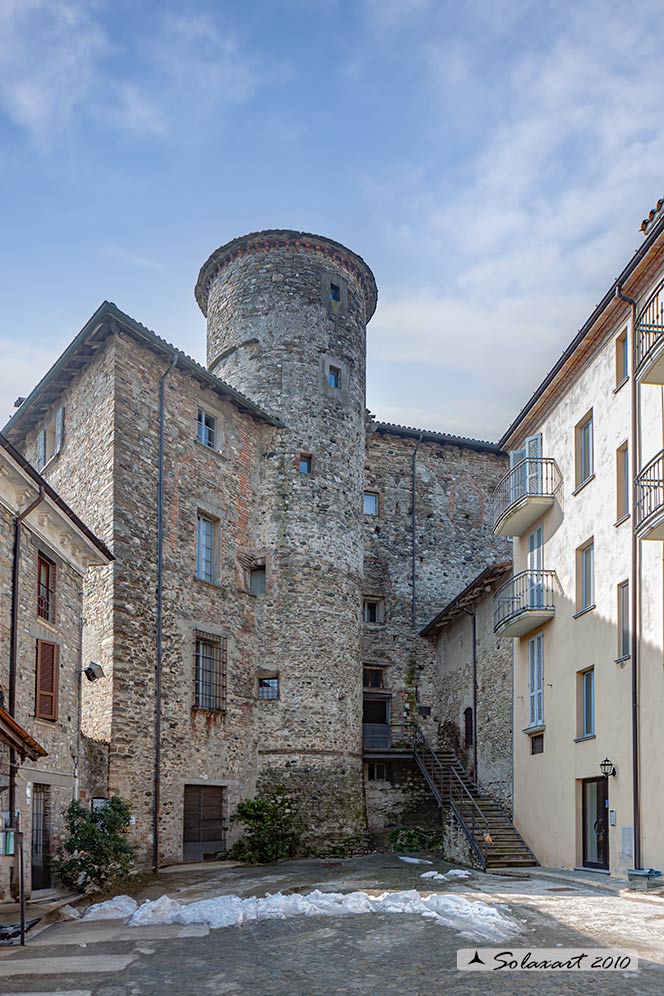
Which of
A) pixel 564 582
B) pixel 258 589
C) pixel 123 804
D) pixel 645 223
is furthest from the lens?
pixel 258 589

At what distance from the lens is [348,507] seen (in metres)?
27.2

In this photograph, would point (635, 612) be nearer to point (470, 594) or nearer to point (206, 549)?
point (470, 594)

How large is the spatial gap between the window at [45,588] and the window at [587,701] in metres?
10.2

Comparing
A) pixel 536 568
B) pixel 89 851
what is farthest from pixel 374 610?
pixel 89 851

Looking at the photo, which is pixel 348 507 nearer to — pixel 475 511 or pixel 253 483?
pixel 253 483

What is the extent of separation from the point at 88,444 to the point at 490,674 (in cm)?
1209

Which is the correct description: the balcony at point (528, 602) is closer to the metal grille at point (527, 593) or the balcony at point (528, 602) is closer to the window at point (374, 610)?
the metal grille at point (527, 593)

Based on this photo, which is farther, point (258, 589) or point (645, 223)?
point (258, 589)

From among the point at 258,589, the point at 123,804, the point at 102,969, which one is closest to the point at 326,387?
the point at 258,589

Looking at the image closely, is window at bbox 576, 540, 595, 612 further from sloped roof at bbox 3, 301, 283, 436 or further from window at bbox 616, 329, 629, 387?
sloped roof at bbox 3, 301, 283, 436

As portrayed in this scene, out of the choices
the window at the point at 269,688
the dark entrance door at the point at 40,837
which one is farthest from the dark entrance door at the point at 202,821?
the dark entrance door at the point at 40,837

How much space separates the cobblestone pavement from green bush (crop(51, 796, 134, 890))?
10.9 ft

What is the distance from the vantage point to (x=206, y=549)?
79.2ft

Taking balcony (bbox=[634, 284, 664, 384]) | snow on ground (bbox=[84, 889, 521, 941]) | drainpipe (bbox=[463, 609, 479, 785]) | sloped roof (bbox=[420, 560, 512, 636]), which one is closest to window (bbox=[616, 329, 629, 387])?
balcony (bbox=[634, 284, 664, 384])
